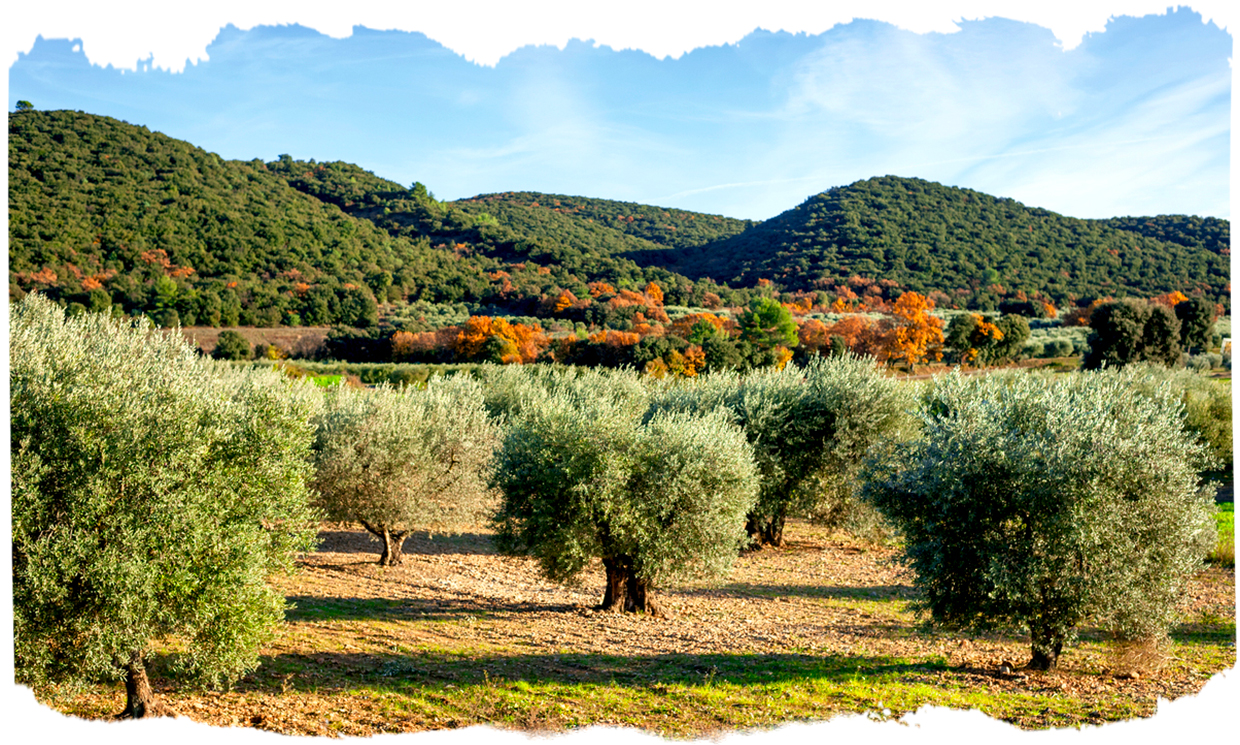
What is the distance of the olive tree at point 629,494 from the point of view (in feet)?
38.3

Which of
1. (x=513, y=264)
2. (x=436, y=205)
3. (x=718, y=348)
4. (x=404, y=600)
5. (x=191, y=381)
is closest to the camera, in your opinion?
(x=191, y=381)

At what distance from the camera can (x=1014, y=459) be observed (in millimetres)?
8086

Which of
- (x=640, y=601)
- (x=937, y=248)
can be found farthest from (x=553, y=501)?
(x=937, y=248)

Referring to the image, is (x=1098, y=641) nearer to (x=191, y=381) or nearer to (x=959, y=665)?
(x=959, y=665)

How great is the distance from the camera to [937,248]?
268 ft

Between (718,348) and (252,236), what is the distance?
45.3m

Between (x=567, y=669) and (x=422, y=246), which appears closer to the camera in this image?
(x=567, y=669)

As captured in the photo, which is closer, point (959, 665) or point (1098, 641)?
point (959, 665)

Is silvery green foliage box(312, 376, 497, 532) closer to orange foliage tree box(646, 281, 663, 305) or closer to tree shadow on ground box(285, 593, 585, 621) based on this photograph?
tree shadow on ground box(285, 593, 585, 621)

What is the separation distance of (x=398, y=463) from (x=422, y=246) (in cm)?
7035

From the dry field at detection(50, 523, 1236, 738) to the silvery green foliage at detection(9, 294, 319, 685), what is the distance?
66 centimetres

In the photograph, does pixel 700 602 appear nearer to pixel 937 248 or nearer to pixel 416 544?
pixel 416 544

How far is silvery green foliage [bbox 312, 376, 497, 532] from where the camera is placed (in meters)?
15.0

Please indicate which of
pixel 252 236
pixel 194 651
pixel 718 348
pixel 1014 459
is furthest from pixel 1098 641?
pixel 252 236
